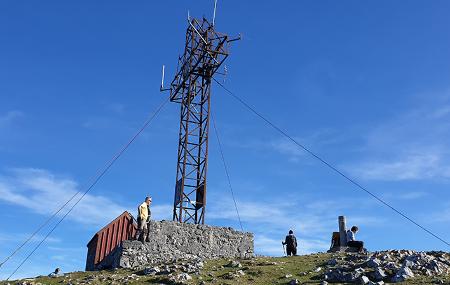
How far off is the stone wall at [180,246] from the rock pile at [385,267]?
20.9 feet

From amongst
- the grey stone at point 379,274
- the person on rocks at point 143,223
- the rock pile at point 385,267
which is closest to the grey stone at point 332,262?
the rock pile at point 385,267

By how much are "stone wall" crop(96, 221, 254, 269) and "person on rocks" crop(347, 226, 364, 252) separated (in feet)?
16.5

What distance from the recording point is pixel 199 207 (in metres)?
28.9

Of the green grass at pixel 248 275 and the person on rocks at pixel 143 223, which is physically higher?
the person on rocks at pixel 143 223

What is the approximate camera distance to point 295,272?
19469mm

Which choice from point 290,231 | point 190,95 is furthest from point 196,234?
point 190,95

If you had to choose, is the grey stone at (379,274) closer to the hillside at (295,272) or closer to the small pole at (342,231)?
the hillside at (295,272)

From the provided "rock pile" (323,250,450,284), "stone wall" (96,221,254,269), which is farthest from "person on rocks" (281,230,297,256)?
"rock pile" (323,250,450,284)

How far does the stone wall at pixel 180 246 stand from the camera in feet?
76.5

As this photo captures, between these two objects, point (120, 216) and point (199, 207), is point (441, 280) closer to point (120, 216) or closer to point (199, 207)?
point (199, 207)

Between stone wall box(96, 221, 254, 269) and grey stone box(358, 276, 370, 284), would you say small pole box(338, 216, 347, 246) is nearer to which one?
stone wall box(96, 221, 254, 269)

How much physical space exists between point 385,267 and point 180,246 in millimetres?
10172

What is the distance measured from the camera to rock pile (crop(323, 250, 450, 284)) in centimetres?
1758

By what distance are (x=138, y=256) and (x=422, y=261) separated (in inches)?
497
